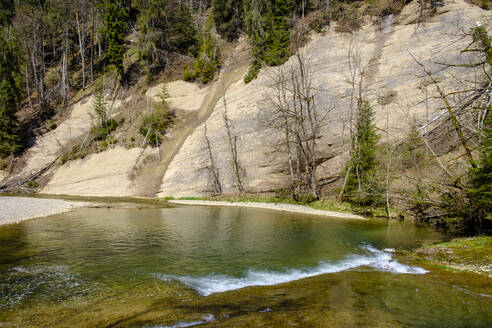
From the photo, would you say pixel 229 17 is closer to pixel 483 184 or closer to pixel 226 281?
pixel 483 184

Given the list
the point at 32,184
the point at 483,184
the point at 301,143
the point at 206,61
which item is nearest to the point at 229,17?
the point at 206,61

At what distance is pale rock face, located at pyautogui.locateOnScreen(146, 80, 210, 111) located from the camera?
41094 mm

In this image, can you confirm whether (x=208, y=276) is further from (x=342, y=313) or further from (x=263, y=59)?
(x=263, y=59)

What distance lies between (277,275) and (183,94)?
130ft

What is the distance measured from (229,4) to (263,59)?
20.1 metres

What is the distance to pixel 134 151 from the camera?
35.2 meters

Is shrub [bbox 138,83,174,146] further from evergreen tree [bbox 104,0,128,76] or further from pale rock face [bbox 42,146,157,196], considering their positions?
evergreen tree [bbox 104,0,128,76]

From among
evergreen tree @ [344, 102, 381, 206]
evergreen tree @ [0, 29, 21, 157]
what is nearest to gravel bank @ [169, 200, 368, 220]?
evergreen tree @ [344, 102, 381, 206]

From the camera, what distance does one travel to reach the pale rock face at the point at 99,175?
31266 millimetres

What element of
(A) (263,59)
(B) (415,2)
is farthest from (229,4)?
(B) (415,2)

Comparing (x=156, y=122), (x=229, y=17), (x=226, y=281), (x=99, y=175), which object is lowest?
(x=226, y=281)

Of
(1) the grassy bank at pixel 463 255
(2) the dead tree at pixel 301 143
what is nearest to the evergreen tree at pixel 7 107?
(2) the dead tree at pixel 301 143

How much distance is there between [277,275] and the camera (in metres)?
7.55

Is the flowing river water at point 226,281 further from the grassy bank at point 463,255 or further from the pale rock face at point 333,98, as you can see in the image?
the pale rock face at point 333,98
